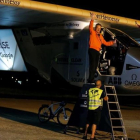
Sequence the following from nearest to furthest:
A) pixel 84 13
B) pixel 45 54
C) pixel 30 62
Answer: pixel 84 13 → pixel 45 54 → pixel 30 62

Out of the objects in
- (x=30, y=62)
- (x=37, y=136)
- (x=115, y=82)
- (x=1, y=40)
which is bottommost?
(x=37, y=136)

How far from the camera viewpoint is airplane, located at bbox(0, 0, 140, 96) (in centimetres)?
1533

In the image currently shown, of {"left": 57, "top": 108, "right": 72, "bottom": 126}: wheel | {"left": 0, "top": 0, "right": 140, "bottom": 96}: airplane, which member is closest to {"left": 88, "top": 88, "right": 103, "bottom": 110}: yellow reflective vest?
{"left": 57, "top": 108, "right": 72, "bottom": 126}: wheel

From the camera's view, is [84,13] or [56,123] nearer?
[56,123]

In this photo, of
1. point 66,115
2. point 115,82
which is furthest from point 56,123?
point 115,82

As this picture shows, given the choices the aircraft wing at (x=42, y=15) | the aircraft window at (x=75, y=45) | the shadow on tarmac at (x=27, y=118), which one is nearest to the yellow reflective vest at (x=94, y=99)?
the shadow on tarmac at (x=27, y=118)

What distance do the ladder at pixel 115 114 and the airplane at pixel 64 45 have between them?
4.76 metres

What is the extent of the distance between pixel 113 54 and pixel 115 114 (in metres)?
5.73

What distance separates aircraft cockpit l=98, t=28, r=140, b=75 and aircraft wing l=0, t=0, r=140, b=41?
5.65 feet

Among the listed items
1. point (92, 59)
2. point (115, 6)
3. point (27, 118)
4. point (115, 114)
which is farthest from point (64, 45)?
point (115, 6)

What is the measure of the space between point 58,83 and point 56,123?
5396 millimetres

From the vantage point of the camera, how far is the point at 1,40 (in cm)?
2111

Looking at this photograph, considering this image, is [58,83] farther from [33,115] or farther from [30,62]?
[33,115]

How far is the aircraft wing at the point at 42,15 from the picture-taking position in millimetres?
15430
